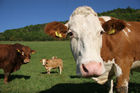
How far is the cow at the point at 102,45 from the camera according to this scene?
2689 mm

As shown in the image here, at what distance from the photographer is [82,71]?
2.61 metres

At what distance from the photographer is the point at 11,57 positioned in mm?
8633

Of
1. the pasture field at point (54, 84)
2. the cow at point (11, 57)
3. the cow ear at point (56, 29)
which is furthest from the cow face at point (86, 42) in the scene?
the cow at point (11, 57)

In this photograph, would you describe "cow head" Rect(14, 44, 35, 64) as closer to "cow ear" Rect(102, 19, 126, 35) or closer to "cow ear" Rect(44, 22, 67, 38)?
"cow ear" Rect(44, 22, 67, 38)

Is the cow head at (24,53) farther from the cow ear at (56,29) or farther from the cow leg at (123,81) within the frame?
the cow leg at (123,81)

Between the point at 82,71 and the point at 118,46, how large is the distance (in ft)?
5.38

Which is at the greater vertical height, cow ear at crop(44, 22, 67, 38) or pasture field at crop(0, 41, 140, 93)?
cow ear at crop(44, 22, 67, 38)

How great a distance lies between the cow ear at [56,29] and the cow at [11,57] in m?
5.31

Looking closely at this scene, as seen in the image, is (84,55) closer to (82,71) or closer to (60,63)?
(82,71)

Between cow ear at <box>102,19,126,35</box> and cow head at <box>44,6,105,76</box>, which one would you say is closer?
cow head at <box>44,6,105,76</box>

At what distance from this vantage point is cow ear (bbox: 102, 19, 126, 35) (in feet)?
11.3

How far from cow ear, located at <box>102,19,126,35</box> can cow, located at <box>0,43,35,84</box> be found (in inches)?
249

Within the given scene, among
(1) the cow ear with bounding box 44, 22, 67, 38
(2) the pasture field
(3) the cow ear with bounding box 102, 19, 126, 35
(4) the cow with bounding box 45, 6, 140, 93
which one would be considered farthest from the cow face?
(2) the pasture field

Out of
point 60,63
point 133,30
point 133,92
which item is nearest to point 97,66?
point 133,30
